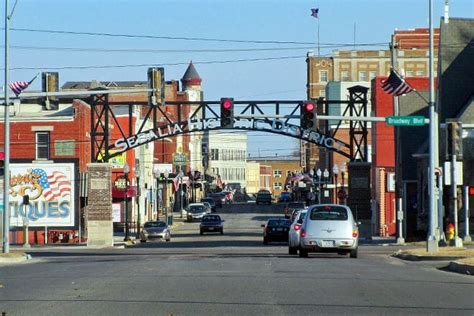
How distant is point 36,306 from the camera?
52.3 ft

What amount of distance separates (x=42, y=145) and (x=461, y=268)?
40774mm

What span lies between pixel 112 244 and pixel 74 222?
6.62 metres

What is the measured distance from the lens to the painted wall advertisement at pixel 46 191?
61.4 m

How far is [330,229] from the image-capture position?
30.6 m

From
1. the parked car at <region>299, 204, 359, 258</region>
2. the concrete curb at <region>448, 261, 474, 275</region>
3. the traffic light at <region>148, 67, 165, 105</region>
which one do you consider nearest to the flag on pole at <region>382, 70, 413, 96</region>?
the traffic light at <region>148, 67, 165, 105</region>

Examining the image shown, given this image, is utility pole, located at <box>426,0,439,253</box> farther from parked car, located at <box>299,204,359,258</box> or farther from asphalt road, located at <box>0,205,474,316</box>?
asphalt road, located at <box>0,205,474,316</box>

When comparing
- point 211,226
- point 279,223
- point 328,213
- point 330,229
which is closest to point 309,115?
point 328,213

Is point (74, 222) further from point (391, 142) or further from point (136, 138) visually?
point (391, 142)

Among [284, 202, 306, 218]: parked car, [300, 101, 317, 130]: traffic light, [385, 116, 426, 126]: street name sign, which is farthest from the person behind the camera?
[284, 202, 306, 218]: parked car

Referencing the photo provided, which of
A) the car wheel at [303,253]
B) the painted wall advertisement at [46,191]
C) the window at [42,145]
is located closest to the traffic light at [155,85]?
the car wheel at [303,253]

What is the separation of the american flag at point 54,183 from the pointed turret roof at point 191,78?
108550 mm

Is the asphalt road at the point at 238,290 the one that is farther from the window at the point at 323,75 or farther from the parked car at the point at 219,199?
the window at the point at 323,75

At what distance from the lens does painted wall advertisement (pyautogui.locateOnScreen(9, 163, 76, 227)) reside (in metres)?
61.4

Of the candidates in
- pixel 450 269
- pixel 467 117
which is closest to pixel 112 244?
pixel 467 117
